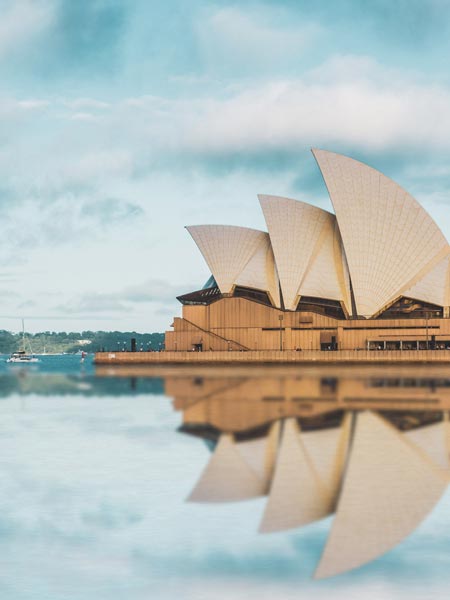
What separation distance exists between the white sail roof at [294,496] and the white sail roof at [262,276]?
56.8m

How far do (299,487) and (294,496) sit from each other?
0.66m

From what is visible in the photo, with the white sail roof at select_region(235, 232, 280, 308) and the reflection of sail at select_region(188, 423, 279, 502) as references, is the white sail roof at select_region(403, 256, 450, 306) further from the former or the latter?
the reflection of sail at select_region(188, 423, 279, 502)

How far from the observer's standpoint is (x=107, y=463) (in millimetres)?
14531

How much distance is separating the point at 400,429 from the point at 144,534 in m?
11.2

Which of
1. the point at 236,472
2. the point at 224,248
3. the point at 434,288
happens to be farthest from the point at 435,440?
the point at 224,248

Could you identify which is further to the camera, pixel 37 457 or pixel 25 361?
pixel 25 361

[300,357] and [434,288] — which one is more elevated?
[434,288]

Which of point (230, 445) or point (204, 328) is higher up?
point (204, 328)

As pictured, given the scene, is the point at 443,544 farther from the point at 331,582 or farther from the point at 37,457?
the point at 37,457

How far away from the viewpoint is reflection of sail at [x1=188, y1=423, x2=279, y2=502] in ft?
37.2

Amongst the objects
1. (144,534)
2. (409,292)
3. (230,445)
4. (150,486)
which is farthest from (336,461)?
(409,292)

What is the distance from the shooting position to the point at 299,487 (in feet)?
38.8

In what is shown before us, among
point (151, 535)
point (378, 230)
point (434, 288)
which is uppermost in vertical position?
point (378, 230)

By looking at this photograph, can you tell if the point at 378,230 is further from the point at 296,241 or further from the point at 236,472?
the point at 236,472
